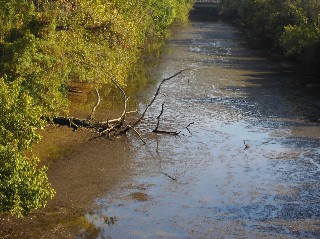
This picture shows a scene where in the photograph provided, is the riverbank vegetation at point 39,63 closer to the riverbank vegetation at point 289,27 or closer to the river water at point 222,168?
the river water at point 222,168

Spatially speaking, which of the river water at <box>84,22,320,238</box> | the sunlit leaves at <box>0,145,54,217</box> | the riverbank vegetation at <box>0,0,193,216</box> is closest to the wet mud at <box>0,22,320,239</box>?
the river water at <box>84,22,320,238</box>

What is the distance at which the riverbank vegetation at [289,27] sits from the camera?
4238 centimetres

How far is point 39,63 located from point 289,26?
100 ft

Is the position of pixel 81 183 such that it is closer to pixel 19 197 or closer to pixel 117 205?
pixel 117 205

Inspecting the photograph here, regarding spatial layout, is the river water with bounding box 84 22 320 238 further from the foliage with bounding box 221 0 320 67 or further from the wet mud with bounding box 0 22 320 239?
the foliage with bounding box 221 0 320 67

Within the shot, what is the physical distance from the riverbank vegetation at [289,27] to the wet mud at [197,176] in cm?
950

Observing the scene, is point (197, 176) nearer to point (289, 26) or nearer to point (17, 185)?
point (17, 185)

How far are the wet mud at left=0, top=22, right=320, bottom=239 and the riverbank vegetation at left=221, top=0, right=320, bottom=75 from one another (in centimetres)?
950

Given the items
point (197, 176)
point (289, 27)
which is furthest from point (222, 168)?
point (289, 27)

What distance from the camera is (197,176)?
2006 centimetres

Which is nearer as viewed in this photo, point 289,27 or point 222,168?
point 222,168

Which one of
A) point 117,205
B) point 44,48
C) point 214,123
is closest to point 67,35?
point 44,48

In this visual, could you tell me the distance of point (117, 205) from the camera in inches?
679

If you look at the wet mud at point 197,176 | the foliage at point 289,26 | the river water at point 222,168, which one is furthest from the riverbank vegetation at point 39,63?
the foliage at point 289,26
